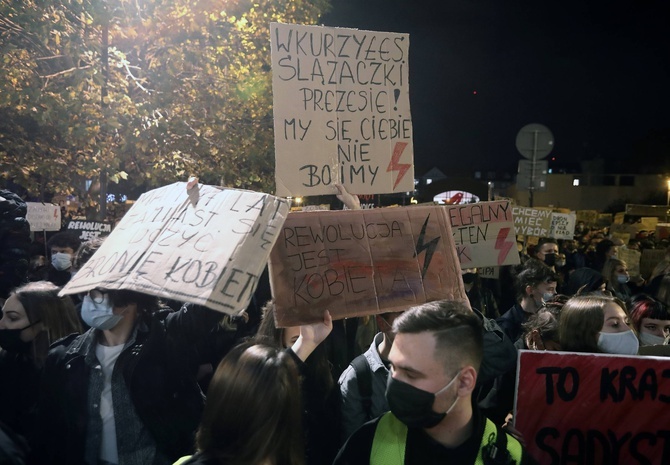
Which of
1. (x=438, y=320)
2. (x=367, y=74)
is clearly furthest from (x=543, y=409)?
(x=367, y=74)

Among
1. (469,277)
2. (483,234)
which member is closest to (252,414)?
(483,234)

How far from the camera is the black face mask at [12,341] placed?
3.53 metres

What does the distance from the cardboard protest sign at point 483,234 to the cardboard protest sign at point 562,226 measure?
6.49 m

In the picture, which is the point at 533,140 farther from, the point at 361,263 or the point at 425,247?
the point at 361,263

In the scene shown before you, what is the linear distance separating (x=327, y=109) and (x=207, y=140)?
9.61 metres

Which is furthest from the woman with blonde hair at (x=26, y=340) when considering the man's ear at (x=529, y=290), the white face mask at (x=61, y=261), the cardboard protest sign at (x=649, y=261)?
the cardboard protest sign at (x=649, y=261)

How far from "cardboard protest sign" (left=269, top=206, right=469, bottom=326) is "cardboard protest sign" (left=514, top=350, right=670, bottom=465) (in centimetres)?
64

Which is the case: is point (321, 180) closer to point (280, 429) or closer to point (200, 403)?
point (200, 403)

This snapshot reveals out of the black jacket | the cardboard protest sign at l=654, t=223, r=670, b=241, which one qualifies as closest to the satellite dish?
the black jacket

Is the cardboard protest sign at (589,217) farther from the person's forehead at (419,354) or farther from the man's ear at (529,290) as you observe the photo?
the person's forehead at (419,354)

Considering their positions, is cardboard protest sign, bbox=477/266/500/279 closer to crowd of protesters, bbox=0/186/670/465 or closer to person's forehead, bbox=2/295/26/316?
crowd of protesters, bbox=0/186/670/465

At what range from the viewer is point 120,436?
9.31 feet

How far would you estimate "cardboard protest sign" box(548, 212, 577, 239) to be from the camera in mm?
11602

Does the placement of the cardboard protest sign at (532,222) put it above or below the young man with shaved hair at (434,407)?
below
